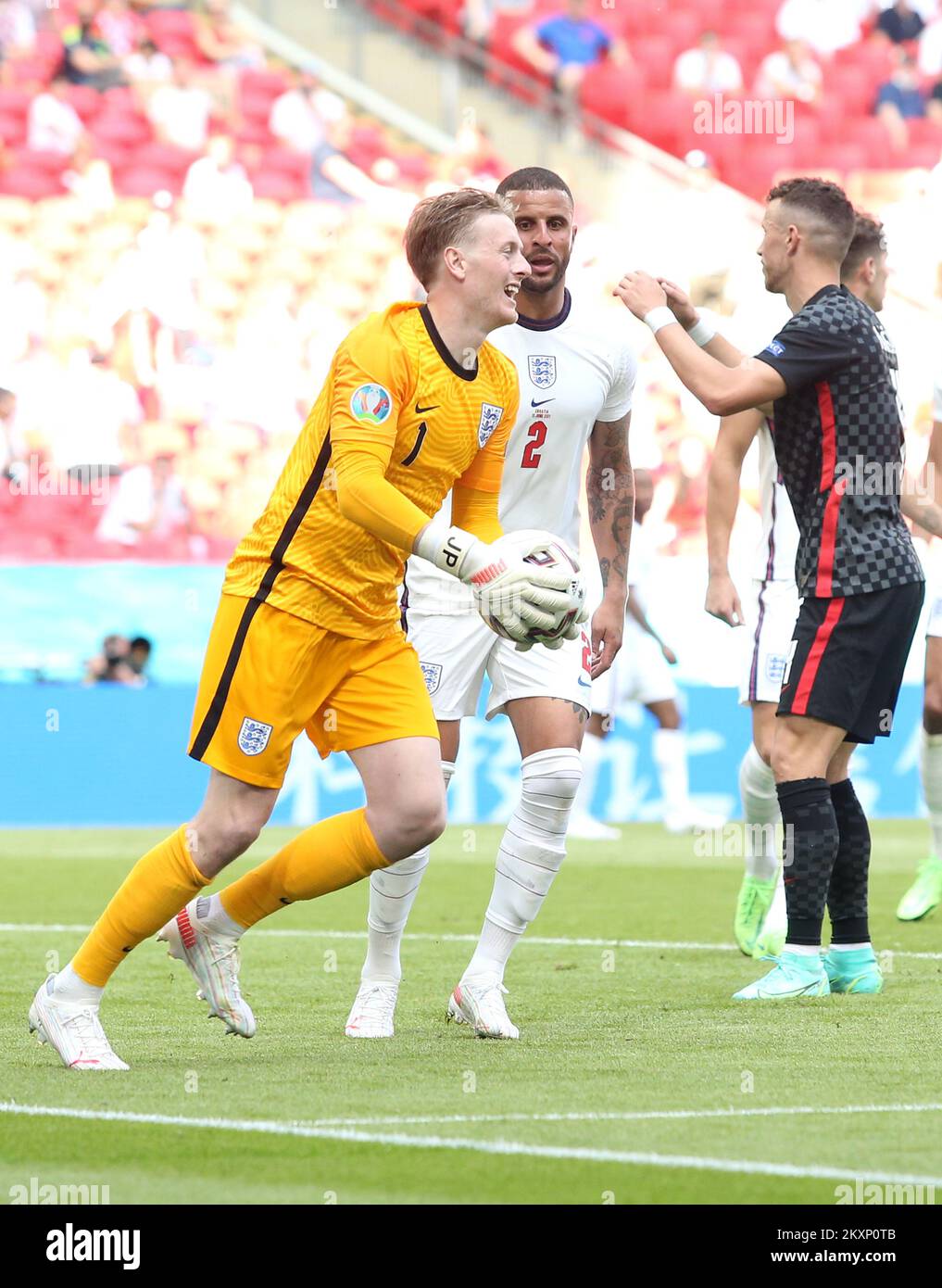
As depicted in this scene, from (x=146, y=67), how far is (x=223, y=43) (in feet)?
3.00

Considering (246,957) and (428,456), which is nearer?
(428,456)

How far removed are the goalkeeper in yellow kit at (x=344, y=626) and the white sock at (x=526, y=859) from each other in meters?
0.73

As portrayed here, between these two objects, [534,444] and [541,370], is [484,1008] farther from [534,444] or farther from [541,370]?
[541,370]

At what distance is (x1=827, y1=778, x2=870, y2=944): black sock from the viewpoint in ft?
22.0

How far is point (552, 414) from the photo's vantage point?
6.20 m

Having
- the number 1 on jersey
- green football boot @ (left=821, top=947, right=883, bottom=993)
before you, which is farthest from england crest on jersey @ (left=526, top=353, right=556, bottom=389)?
green football boot @ (left=821, top=947, right=883, bottom=993)

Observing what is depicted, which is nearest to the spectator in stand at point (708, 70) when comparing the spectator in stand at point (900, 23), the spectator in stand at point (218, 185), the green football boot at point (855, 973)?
the spectator in stand at point (900, 23)

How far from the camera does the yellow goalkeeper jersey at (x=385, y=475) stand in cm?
522

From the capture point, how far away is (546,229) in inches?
241

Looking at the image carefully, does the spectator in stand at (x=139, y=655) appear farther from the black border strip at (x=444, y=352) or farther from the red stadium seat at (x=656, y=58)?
the black border strip at (x=444, y=352)

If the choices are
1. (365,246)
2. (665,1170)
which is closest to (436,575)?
(665,1170)

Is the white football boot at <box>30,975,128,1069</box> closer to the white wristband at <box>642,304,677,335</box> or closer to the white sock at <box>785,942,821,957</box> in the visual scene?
the white sock at <box>785,942,821,957</box>

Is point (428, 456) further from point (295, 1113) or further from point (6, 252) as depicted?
point (6, 252)

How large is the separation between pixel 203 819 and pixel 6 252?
14260 millimetres
